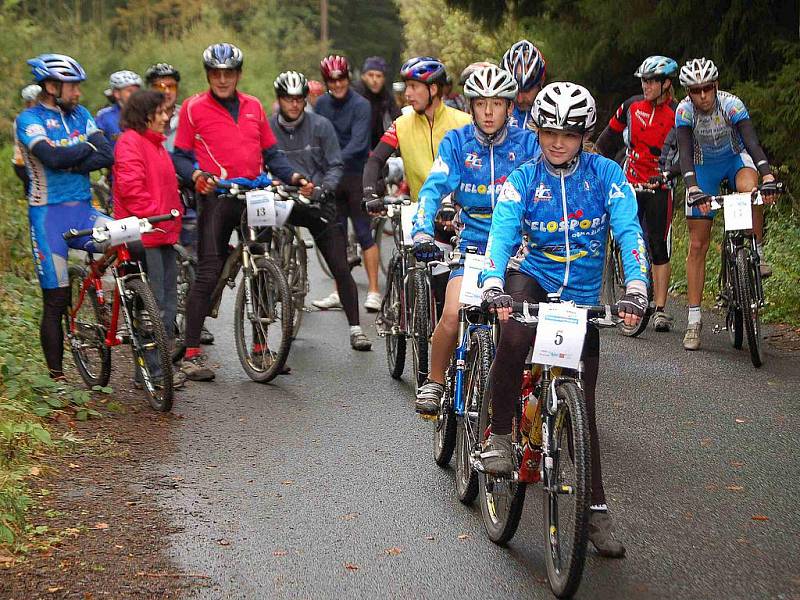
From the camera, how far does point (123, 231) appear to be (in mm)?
8336

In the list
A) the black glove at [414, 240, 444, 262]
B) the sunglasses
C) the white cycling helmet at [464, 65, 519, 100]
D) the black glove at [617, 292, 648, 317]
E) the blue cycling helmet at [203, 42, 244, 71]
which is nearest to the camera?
the black glove at [617, 292, 648, 317]

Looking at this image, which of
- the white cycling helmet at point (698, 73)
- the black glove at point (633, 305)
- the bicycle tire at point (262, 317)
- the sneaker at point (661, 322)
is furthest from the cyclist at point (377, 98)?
the black glove at point (633, 305)

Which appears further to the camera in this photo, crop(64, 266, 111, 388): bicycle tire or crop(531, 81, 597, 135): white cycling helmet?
crop(64, 266, 111, 388): bicycle tire

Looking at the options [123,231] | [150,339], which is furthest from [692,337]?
[123,231]

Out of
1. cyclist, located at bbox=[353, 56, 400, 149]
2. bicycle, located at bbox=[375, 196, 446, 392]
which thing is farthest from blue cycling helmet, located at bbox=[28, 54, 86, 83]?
cyclist, located at bbox=[353, 56, 400, 149]

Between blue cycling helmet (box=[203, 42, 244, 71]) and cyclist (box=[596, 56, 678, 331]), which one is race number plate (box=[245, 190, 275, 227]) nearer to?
blue cycling helmet (box=[203, 42, 244, 71])

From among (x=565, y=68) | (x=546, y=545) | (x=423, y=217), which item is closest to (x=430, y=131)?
(x=423, y=217)

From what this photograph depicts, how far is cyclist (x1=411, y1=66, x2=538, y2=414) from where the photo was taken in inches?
268

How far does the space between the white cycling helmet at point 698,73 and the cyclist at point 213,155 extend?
321cm

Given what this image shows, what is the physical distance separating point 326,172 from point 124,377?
2.38 meters

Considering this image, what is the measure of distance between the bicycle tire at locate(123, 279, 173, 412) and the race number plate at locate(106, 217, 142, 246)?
0.30 m

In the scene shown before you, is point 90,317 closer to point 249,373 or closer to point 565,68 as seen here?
point 249,373

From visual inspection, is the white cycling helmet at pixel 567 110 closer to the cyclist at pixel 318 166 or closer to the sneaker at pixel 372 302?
the cyclist at pixel 318 166

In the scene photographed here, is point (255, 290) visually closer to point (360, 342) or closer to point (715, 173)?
point (360, 342)
